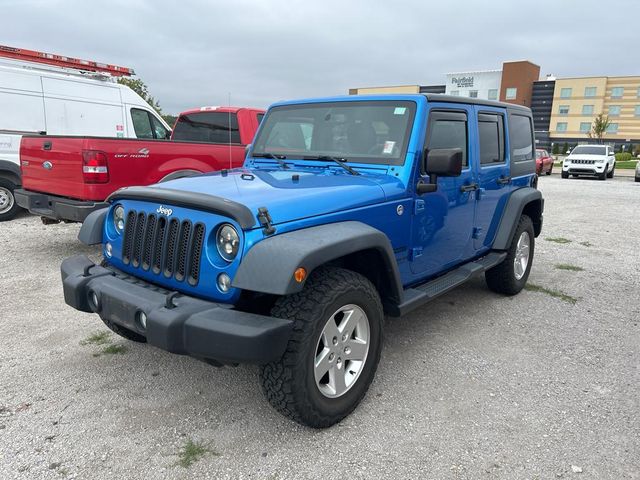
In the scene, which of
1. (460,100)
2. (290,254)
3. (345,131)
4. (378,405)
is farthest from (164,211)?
(460,100)

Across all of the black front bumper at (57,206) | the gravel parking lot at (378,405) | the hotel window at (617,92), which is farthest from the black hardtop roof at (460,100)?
the hotel window at (617,92)

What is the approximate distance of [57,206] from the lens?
5.71m

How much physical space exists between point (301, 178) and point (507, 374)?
6.61ft

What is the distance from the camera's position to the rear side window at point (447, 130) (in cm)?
354

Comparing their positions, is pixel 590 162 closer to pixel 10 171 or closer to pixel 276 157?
pixel 276 157

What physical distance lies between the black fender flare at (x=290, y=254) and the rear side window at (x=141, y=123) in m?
7.95

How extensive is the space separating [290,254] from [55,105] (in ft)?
27.8

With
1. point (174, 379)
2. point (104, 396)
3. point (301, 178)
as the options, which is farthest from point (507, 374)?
point (104, 396)

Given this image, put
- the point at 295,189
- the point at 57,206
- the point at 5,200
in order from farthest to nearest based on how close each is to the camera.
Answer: the point at 5,200 → the point at 57,206 → the point at 295,189

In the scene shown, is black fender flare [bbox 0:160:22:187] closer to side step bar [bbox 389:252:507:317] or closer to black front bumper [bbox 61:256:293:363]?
black front bumper [bbox 61:256:293:363]

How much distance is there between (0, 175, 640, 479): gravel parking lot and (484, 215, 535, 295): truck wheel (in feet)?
1.04

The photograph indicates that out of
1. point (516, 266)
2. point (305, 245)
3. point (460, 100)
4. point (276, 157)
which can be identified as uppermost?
point (460, 100)

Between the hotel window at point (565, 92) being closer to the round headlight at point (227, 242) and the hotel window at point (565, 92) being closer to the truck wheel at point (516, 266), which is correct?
the truck wheel at point (516, 266)

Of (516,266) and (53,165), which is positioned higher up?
(53,165)
